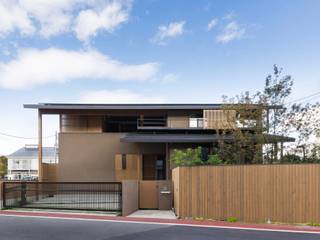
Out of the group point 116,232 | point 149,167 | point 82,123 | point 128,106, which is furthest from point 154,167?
point 116,232

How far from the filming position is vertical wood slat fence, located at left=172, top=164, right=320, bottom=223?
1310 cm

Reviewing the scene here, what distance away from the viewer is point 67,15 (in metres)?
16.6

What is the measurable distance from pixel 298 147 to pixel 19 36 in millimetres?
14318

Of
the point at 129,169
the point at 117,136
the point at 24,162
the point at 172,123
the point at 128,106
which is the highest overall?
the point at 128,106

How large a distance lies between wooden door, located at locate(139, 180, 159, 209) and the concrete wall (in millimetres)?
305

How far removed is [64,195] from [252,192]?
28.0ft

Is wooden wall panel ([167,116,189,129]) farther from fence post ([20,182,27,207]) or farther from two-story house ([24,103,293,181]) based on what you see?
fence post ([20,182,27,207])

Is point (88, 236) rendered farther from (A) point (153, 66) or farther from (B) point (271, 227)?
(A) point (153, 66)

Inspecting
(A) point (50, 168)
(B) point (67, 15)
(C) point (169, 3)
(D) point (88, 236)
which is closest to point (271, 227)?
(D) point (88, 236)

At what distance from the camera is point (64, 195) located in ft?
57.0

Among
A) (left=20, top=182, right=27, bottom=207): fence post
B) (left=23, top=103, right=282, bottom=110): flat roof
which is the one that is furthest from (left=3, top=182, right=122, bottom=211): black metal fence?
(left=23, top=103, right=282, bottom=110): flat roof

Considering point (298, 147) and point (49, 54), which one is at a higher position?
point (49, 54)

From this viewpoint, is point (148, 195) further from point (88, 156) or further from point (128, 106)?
point (88, 156)

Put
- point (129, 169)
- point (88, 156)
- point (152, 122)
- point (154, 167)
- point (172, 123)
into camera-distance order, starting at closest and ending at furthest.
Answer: point (129, 169), point (154, 167), point (88, 156), point (172, 123), point (152, 122)
